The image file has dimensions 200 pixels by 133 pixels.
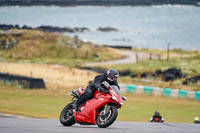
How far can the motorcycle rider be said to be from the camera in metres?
14.1

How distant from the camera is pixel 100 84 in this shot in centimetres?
1434

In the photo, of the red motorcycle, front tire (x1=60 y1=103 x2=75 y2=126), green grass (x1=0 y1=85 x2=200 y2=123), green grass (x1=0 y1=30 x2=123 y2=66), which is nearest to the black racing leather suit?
the red motorcycle

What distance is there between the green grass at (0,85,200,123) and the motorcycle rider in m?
15.3

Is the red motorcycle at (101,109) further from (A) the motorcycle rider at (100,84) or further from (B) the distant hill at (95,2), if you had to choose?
(B) the distant hill at (95,2)

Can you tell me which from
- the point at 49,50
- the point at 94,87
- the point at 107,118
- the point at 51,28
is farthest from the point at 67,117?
the point at 51,28

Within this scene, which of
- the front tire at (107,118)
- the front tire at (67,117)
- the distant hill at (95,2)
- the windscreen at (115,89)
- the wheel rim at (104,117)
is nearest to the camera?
the front tire at (107,118)

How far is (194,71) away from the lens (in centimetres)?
6225

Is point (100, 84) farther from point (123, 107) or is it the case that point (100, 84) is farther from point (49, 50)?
point (49, 50)

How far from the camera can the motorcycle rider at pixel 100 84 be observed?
14.1m

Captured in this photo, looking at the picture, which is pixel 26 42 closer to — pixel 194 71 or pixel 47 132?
pixel 194 71

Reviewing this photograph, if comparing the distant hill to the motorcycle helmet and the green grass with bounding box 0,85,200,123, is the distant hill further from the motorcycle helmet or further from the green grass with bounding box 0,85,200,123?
the motorcycle helmet

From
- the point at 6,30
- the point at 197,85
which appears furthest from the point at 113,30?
the point at 197,85

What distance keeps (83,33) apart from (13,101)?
66202mm

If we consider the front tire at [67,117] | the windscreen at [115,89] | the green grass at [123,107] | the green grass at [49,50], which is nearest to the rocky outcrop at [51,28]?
the green grass at [49,50]
